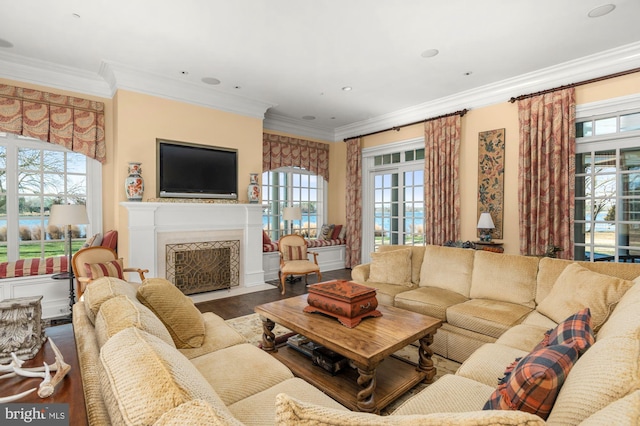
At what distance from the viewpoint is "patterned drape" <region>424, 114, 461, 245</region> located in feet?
16.2

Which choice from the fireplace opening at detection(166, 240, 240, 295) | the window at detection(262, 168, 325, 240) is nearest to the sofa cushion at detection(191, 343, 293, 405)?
the fireplace opening at detection(166, 240, 240, 295)

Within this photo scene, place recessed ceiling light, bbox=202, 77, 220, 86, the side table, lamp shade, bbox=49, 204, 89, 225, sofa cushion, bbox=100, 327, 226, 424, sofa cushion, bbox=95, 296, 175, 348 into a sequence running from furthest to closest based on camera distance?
recessed ceiling light, bbox=202, 77, 220, 86, lamp shade, bbox=49, 204, 89, 225, sofa cushion, bbox=95, 296, 175, 348, the side table, sofa cushion, bbox=100, 327, 226, 424

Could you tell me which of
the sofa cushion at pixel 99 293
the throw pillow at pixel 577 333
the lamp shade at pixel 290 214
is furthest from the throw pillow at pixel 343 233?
the throw pillow at pixel 577 333

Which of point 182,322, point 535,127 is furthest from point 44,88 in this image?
point 535,127

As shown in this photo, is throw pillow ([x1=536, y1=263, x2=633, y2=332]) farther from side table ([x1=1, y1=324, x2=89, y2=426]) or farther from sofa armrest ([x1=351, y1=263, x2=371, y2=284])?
side table ([x1=1, y1=324, x2=89, y2=426])

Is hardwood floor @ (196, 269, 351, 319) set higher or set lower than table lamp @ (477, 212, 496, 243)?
lower

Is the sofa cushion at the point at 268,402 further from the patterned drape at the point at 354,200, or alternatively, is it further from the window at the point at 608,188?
the patterned drape at the point at 354,200

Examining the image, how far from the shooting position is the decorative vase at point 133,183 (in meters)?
4.04

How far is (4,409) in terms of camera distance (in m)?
0.85

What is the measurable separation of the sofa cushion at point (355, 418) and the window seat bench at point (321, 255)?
508 centimetres

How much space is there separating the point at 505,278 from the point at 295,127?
15.5 feet

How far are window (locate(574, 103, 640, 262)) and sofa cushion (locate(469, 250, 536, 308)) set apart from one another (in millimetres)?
1871

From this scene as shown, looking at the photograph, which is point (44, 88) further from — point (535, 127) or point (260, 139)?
point (535, 127)

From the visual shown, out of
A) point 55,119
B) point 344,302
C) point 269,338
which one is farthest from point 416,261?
point 55,119
